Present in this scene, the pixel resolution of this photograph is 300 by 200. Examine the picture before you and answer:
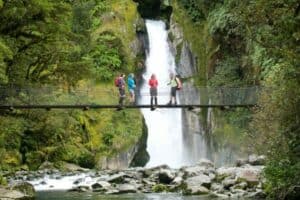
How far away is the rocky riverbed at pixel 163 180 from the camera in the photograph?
70.5 ft

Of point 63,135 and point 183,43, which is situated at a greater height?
point 183,43

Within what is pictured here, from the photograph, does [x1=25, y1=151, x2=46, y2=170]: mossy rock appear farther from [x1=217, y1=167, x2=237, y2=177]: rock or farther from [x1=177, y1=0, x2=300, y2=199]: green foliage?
[x1=177, y1=0, x2=300, y2=199]: green foliage

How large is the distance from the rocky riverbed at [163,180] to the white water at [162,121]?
8833mm

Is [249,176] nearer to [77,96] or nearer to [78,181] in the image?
[78,181]

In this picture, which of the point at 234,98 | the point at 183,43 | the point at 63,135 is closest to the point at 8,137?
the point at 63,135

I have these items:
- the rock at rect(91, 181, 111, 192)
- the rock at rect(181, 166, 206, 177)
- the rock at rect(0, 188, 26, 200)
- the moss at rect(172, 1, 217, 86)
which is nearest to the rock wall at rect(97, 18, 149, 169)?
the moss at rect(172, 1, 217, 86)

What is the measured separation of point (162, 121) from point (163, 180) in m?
14.3

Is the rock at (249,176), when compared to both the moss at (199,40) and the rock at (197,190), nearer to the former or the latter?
the rock at (197,190)

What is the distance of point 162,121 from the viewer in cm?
3919

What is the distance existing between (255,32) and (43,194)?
1059 cm

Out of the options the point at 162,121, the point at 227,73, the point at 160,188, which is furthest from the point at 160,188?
the point at 162,121

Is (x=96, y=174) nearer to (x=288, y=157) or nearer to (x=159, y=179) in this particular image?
(x=159, y=179)

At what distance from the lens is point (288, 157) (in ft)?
55.7

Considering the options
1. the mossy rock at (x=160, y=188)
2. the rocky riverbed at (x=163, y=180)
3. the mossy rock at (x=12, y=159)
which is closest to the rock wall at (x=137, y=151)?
the rocky riverbed at (x=163, y=180)
